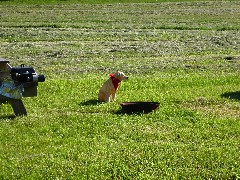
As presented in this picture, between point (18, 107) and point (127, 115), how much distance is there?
203 cm

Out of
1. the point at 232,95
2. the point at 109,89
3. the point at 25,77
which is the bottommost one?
the point at 232,95

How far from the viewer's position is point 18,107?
1030 centimetres

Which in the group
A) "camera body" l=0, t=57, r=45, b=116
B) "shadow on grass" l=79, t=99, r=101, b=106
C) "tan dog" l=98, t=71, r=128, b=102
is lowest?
"shadow on grass" l=79, t=99, r=101, b=106

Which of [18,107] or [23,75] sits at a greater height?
[23,75]

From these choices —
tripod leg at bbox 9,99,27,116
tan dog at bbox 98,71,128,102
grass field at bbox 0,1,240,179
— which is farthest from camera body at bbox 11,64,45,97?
tan dog at bbox 98,71,128,102

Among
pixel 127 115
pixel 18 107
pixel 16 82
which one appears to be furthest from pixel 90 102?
pixel 16 82

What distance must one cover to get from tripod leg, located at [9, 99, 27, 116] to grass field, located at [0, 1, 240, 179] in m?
0.17

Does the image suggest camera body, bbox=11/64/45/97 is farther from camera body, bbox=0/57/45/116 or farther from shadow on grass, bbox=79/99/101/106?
shadow on grass, bbox=79/99/101/106

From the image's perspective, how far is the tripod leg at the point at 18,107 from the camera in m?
10.2

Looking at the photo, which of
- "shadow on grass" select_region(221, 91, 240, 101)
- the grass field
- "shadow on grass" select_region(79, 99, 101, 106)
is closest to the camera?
the grass field

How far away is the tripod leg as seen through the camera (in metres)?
10.2

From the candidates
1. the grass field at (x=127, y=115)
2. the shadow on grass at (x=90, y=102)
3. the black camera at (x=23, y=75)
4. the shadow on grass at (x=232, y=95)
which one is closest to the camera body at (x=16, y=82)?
the black camera at (x=23, y=75)

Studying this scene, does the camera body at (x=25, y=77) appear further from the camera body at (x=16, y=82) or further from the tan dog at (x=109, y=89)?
the tan dog at (x=109, y=89)

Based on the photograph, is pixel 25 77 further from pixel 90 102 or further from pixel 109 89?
pixel 109 89
